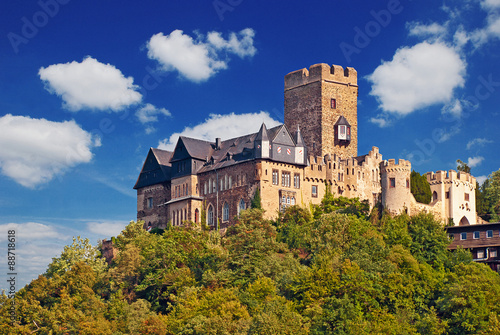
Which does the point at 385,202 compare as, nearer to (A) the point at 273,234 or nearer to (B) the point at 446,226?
(B) the point at 446,226

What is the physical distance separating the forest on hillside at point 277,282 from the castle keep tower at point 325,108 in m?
8.28

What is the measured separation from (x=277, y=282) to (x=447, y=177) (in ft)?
87.1

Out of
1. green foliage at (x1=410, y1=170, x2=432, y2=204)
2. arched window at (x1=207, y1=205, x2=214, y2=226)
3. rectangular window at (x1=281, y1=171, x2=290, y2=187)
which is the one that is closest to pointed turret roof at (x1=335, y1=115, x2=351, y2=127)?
rectangular window at (x1=281, y1=171, x2=290, y2=187)

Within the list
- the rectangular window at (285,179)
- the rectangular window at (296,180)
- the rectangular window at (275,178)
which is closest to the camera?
the rectangular window at (275,178)

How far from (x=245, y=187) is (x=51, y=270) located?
21.5 m

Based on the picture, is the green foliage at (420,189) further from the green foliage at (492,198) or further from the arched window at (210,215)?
the arched window at (210,215)

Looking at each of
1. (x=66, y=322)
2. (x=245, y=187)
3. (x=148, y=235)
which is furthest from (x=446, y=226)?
(x=66, y=322)

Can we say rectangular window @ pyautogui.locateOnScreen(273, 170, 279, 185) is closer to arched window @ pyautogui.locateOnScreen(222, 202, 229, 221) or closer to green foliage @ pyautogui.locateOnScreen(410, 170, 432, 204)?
arched window @ pyautogui.locateOnScreen(222, 202, 229, 221)

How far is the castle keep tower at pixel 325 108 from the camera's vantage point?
10500cm

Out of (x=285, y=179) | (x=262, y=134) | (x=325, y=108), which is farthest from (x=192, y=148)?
(x=325, y=108)

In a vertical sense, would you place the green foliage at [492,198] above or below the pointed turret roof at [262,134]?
below

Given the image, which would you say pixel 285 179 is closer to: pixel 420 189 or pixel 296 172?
pixel 296 172

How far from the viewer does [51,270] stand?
96.6 meters

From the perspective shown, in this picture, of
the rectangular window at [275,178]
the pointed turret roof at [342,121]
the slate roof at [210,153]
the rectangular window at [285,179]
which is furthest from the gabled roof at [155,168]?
the pointed turret roof at [342,121]
